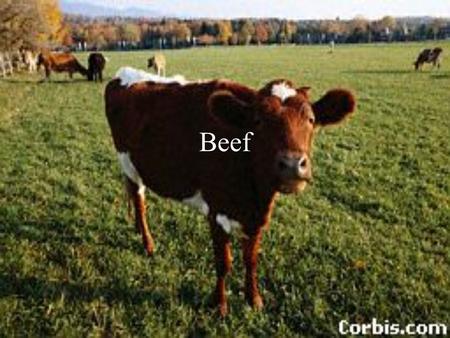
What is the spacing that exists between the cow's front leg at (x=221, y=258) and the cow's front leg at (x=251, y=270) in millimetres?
163

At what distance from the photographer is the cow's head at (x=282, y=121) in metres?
3.95

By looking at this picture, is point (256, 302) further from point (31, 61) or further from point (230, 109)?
point (31, 61)

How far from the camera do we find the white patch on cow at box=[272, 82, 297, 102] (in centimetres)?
418

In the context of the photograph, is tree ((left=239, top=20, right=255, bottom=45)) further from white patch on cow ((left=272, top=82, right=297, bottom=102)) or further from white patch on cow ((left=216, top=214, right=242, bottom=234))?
white patch on cow ((left=272, top=82, right=297, bottom=102))

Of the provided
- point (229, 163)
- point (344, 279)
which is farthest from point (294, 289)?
point (229, 163)

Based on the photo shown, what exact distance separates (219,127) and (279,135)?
0.96 m

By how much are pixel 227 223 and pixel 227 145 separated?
26.4 inches

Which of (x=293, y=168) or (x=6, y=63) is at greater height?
(x=293, y=168)

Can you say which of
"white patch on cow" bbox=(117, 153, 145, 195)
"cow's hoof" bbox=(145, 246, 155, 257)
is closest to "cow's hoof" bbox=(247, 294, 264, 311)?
"cow's hoof" bbox=(145, 246, 155, 257)

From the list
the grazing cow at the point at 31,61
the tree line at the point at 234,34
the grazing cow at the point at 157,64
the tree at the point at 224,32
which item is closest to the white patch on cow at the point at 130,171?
the grazing cow at the point at 157,64

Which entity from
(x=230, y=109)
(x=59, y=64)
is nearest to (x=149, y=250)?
(x=230, y=109)

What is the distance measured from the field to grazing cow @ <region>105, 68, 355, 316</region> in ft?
1.28

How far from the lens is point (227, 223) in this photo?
481 cm

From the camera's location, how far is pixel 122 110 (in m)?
6.21
